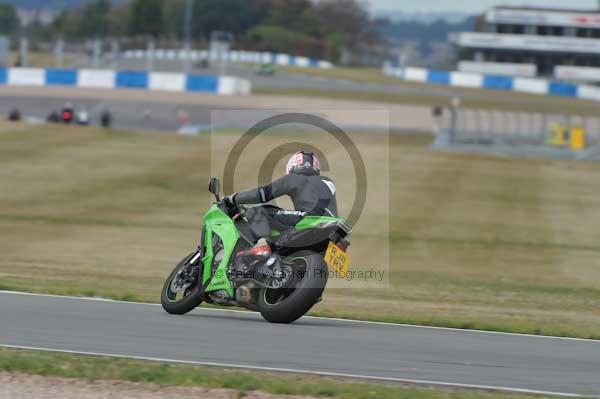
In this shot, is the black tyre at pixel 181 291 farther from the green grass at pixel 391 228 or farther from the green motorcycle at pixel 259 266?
the green grass at pixel 391 228

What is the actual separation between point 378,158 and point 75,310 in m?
29.7

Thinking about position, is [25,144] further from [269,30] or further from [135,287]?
[269,30]

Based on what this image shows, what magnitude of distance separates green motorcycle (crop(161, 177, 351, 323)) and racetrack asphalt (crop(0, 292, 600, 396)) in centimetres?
22

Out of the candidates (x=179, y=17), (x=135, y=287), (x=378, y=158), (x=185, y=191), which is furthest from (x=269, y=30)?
(x=135, y=287)

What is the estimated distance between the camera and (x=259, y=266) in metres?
9.94

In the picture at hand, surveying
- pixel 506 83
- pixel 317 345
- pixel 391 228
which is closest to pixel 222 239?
pixel 317 345

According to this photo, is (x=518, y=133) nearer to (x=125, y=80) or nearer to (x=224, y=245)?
(x=125, y=80)

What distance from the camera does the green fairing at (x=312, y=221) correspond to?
9.75 metres

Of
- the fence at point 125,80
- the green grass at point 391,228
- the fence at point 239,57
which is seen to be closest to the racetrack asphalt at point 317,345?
the green grass at point 391,228

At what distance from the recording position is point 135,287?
14203mm

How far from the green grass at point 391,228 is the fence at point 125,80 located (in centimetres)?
2628

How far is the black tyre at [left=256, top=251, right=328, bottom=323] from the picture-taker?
953 cm

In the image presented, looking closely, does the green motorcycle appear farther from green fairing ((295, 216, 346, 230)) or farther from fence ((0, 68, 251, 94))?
fence ((0, 68, 251, 94))

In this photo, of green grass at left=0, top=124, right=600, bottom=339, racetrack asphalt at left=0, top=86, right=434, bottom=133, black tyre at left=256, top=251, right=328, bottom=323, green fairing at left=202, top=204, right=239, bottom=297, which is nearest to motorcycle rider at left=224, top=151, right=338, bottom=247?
green fairing at left=202, top=204, right=239, bottom=297
